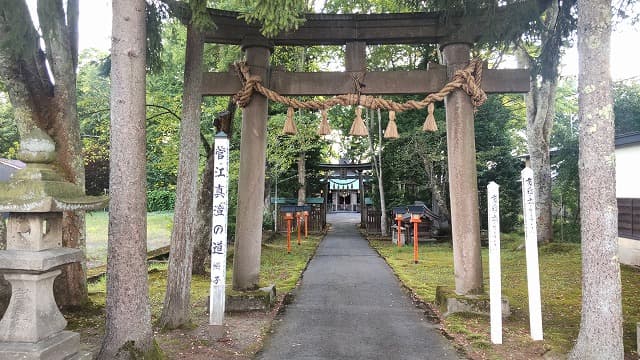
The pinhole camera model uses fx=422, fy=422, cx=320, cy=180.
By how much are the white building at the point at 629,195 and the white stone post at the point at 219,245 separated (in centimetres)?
1022

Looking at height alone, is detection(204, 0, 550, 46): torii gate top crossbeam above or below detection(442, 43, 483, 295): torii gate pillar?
above

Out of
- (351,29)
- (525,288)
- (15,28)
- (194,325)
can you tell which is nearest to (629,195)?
(525,288)

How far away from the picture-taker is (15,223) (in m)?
3.79

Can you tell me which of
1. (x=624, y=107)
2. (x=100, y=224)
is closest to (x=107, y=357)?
(x=624, y=107)

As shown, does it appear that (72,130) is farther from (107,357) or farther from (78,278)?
(107,357)

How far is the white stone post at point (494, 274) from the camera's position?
5375 millimetres

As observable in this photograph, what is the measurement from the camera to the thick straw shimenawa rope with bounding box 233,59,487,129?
6.85 metres

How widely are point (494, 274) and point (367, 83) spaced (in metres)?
3.61

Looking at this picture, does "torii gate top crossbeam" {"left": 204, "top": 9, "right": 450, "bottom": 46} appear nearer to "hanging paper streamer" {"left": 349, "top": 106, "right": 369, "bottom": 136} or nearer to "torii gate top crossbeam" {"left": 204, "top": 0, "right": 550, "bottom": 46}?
"torii gate top crossbeam" {"left": 204, "top": 0, "right": 550, "bottom": 46}

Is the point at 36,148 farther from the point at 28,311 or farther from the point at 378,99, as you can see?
the point at 378,99

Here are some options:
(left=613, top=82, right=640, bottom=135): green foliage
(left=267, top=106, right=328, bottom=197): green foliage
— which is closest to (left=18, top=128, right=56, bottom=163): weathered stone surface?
(left=267, top=106, right=328, bottom=197): green foliage

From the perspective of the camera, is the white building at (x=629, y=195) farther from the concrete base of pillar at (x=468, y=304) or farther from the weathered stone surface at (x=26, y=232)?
the weathered stone surface at (x=26, y=232)

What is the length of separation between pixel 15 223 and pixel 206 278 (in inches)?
268

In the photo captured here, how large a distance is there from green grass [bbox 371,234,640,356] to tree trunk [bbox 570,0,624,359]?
2.67ft
